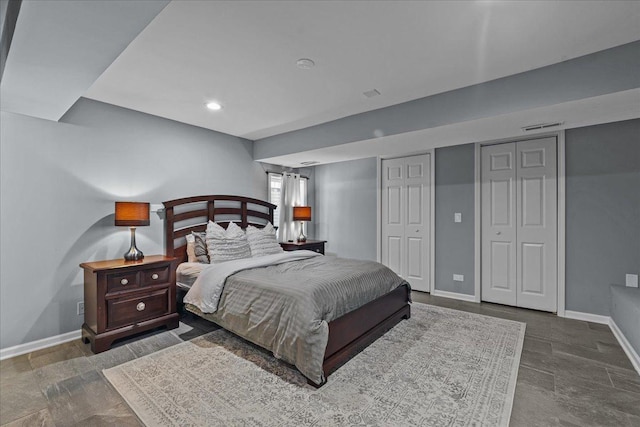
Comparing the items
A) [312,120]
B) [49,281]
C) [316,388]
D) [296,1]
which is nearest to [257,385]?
[316,388]

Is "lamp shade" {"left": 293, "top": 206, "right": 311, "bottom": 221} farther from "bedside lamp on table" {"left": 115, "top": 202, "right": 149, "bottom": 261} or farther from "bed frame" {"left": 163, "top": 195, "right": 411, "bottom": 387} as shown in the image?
"bedside lamp on table" {"left": 115, "top": 202, "right": 149, "bottom": 261}

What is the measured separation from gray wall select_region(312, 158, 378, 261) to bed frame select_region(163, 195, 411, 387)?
1.30m

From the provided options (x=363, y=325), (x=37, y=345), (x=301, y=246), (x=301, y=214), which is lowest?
(x=37, y=345)

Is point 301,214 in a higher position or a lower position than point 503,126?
lower

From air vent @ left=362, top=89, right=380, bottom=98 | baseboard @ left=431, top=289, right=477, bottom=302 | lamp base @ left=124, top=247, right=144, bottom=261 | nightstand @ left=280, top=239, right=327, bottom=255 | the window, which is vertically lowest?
baseboard @ left=431, top=289, right=477, bottom=302

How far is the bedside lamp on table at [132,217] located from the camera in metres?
3.05

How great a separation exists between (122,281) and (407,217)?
3981mm

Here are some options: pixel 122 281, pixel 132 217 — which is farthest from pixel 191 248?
pixel 122 281

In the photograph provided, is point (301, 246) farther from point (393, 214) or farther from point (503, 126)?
point (503, 126)

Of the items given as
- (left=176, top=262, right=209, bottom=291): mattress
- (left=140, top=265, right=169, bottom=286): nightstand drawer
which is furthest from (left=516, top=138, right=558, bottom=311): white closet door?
(left=140, top=265, right=169, bottom=286): nightstand drawer

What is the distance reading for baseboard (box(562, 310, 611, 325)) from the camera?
3.33m

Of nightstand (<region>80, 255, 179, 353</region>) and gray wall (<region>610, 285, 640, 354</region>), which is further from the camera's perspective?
nightstand (<region>80, 255, 179, 353</region>)

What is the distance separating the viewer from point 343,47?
2.21 metres

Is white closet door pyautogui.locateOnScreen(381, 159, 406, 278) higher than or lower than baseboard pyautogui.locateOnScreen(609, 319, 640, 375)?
higher
